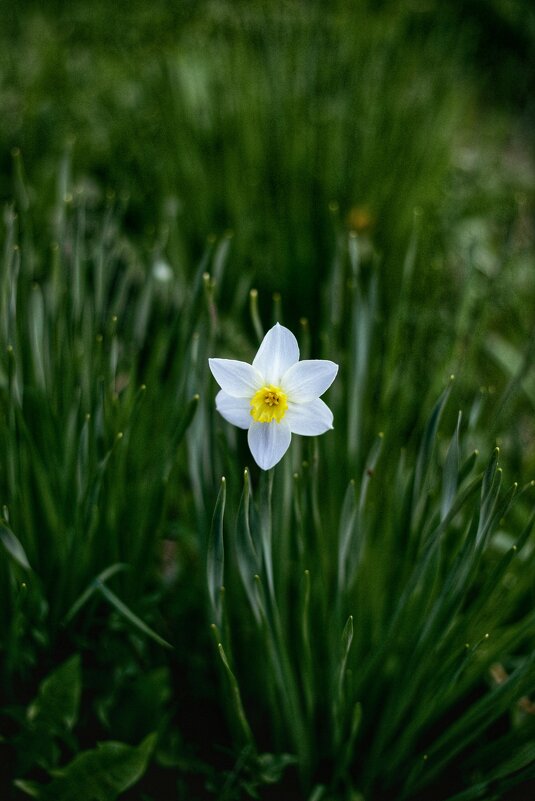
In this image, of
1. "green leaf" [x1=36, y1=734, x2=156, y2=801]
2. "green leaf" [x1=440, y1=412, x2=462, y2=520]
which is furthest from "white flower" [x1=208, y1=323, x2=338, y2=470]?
"green leaf" [x1=36, y1=734, x2=156, y2=801]

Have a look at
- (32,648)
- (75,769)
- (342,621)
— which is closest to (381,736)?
(342,621)

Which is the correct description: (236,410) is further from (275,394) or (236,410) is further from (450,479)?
(450,479)

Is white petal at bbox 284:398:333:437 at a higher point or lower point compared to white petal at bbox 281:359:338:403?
lower

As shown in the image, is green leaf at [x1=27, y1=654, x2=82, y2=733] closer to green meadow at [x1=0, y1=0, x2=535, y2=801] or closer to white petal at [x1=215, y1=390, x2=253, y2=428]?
green meadow at [x1=0, y1=0, x2=535, y2=801]

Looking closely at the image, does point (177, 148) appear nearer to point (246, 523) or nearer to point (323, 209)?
point (323, 209)

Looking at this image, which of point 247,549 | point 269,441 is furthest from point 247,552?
point 269,441

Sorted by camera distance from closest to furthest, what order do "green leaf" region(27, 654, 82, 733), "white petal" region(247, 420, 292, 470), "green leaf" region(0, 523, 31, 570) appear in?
"white petal" region(247, 420, 292, 470) < "green leaf" region(0, 523, 31, 570) < "green leaf" region(27, 654, 82, 733)

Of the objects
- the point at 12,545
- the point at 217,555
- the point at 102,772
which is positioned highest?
the point at 12,545
